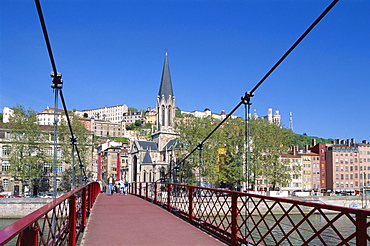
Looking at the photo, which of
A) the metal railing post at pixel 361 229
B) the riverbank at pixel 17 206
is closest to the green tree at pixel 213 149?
the riverbank at pixel 17 206

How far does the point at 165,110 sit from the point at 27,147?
38408mm

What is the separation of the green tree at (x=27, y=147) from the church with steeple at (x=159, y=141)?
30.0 m

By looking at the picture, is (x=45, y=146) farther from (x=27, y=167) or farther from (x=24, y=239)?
(x=24, y=239)

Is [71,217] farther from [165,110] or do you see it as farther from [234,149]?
[165,110]

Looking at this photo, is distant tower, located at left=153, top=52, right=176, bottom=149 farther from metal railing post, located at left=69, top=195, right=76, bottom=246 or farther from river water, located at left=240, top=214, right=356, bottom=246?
metal railing post, located at left=69, top=195, right=76, bottom=246

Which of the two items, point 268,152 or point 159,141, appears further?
point 159,141

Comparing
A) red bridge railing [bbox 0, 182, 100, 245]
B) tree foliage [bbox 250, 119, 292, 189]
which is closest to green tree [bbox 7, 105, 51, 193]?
tree foliage [bbox 250, 119, 292, 189]

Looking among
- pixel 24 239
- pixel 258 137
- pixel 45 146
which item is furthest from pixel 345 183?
pixel 24 239

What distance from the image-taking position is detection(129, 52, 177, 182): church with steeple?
72.8 m

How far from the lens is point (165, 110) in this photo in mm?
76500

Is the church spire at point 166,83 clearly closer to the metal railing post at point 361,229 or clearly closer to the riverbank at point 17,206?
the riverbank at point 17,206

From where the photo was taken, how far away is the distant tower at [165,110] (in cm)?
7593

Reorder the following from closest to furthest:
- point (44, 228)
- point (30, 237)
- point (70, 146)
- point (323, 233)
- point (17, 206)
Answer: point (30, 237)
point (44, 228)
point (323, 233)
point (17, 206)
point (70, 146)

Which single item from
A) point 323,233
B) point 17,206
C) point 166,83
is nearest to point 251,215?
A: point 323,233
